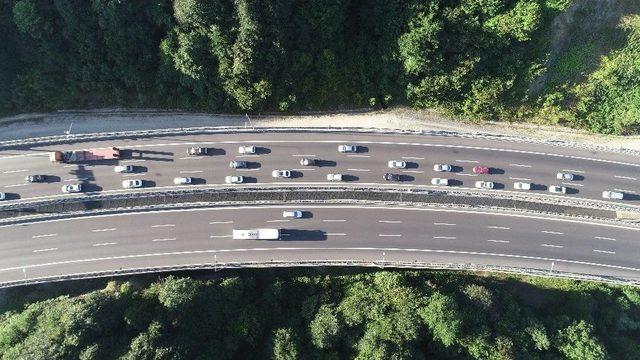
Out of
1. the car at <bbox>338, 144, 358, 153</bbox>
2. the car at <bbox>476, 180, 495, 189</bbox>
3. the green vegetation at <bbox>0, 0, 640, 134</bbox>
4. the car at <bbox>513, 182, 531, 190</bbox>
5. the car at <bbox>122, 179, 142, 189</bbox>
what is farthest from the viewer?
the car at <bbox>513, 182, 531, 190</bbox>

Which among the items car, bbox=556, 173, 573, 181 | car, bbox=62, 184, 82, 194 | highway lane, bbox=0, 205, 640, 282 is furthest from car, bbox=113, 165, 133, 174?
car, bbox=556, 173, 573, 181

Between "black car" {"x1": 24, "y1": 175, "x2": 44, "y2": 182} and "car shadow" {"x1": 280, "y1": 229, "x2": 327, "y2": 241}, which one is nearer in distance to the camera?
"car shadow" {"x1": 280, "y1": 229, "x2": 327, "y2": 241}

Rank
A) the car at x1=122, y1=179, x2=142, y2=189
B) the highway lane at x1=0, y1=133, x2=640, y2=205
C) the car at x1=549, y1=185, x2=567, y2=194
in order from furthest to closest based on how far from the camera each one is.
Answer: the car at x1=549, y1=185, x2=567, y2=194 → the highway lane at x1=0, y1=133, x2=640, y2=205 → the car at x1=122, y1=179, x2=142, y2=189

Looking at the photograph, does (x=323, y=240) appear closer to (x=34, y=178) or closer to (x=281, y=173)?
(x=281, y=173)

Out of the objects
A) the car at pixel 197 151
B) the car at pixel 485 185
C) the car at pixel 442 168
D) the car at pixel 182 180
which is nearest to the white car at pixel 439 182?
the car at pixel 442 168

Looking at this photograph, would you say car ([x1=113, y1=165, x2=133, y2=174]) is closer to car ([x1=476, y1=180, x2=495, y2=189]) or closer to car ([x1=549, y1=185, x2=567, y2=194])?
car ([x1=476, y1=180, x2=495, y2=189])

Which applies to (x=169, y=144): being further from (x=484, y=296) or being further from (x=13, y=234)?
(x=484, y=296)

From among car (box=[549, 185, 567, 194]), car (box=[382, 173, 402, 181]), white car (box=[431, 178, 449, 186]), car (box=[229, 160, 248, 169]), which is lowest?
car (box=[549, 185, 567, 194])

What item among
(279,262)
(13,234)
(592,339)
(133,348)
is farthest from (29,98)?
(592,339)
